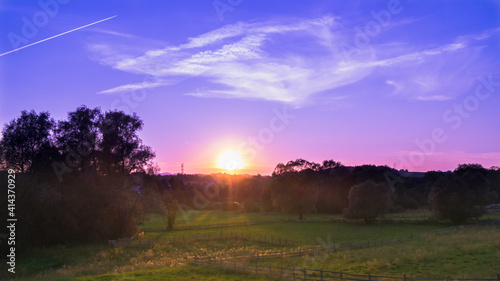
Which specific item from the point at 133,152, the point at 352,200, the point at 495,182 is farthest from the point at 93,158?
the point at 495,182

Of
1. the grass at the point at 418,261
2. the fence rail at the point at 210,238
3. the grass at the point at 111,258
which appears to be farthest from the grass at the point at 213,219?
the grass at the point at 418,261

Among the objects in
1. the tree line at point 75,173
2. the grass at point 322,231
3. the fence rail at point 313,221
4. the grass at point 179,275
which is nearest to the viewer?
the grass at point 179,275

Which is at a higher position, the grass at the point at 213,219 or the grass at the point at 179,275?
the grass at the point at 179,275

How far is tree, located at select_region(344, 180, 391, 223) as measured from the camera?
225ft

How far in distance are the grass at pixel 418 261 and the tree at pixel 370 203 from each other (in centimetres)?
3012

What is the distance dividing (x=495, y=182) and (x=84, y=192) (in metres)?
104

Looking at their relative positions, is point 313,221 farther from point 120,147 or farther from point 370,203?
point 120,147

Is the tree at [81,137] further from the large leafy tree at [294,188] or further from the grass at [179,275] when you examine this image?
the large leafy tree at [294,188]

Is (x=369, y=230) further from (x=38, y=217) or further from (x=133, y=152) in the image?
(x=38, y=217)

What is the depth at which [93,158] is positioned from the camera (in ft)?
165

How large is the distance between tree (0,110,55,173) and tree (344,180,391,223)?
49.5 meters

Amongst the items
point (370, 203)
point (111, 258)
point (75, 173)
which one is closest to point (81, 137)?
point (75, 173)

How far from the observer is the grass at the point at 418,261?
26.4 meters

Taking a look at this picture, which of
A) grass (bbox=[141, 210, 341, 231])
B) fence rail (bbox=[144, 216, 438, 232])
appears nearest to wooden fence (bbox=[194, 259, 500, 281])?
fence rail (bbox=[144, 216, 438, 232])
